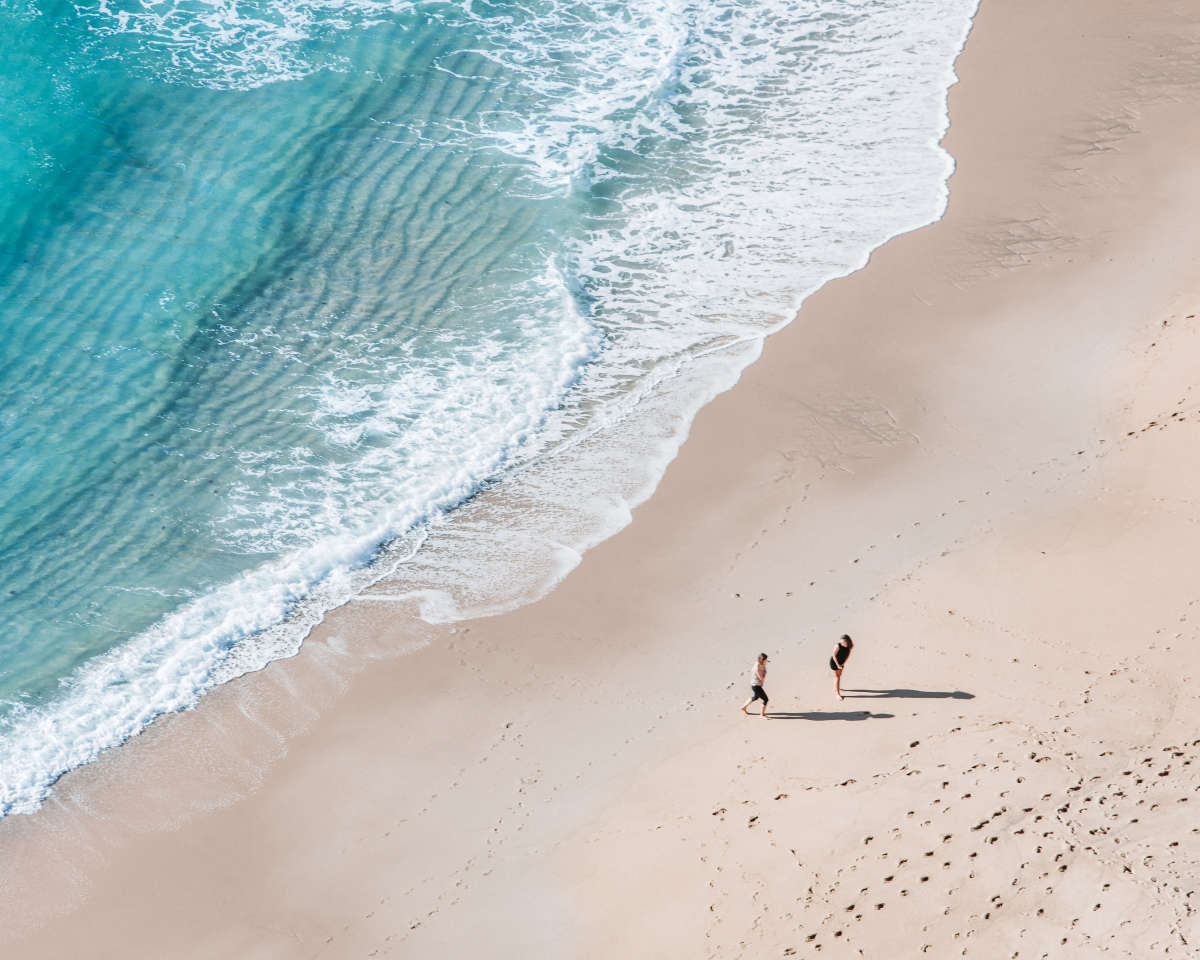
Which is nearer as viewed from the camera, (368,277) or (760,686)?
(760,686)

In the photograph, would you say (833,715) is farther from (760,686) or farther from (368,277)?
(368,277)

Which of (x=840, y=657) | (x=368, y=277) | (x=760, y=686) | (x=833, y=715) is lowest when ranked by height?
(x=833, y=715)

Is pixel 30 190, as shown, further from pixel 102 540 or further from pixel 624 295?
pixel 624 295

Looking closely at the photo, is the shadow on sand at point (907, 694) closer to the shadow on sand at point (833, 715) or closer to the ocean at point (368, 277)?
the shadow on sand at point (833, 715)

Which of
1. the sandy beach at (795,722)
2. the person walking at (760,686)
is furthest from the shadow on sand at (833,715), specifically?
the person walking at (760,686)

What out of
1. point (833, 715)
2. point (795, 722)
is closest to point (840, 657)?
point (833, 715)

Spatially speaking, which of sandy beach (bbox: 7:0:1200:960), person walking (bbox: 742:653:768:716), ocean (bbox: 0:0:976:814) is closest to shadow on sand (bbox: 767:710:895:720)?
sandy beach (bbox: 7:0:1200:960)

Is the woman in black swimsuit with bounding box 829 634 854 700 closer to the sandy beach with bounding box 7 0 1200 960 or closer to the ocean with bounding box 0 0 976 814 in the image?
the sandy beach with bounding box 7 0 1200 960

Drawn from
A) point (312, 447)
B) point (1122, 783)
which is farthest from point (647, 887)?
point (312, 447)
